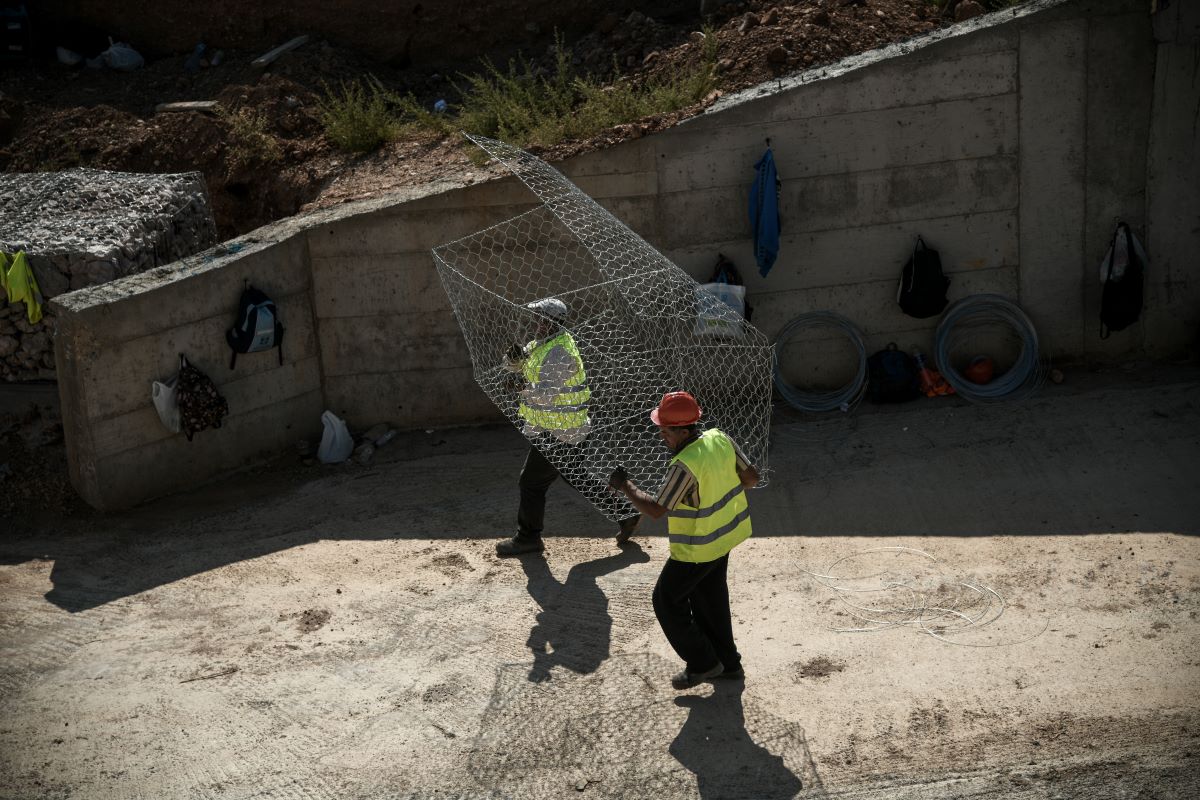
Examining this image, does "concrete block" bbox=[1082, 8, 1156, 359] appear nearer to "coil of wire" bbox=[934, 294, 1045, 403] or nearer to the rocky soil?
"coil of wire" bbox=[934, 294, 1045, 403]

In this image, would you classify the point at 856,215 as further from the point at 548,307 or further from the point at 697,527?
the point at 697,527

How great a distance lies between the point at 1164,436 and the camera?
8.00m

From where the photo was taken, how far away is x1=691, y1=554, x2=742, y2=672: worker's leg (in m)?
5.60

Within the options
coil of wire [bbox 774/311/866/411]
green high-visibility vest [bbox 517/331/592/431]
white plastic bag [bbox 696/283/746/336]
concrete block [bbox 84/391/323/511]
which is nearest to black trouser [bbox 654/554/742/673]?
green high-visibility vest [bbox 517/331/592/431]

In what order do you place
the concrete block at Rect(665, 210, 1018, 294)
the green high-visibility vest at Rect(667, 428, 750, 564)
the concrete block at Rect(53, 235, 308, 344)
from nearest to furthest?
the green high-visibility vest at Rect(667, 428, 750, 564)
the concrete block at Rect(53, 235, 308, 344)
the concrete block at Rect(665, 210, 1018, 294)

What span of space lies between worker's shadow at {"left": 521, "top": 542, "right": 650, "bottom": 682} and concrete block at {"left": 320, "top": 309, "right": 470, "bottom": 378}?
7.48ft

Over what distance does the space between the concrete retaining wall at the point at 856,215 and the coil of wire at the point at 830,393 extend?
107 millimetres

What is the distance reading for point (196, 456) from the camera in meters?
8.41

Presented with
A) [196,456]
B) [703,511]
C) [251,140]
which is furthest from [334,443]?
[703,511]

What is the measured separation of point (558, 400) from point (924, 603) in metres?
2.26

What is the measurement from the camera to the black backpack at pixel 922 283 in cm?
882

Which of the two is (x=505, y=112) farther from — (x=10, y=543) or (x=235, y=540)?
(x=10, y=543)

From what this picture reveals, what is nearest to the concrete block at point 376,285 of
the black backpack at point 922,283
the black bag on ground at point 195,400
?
the black bag on ground at point 195,400

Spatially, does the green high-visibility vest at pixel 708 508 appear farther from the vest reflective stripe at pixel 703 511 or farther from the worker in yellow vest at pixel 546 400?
the worker in yellow vest at pixel 546 400
